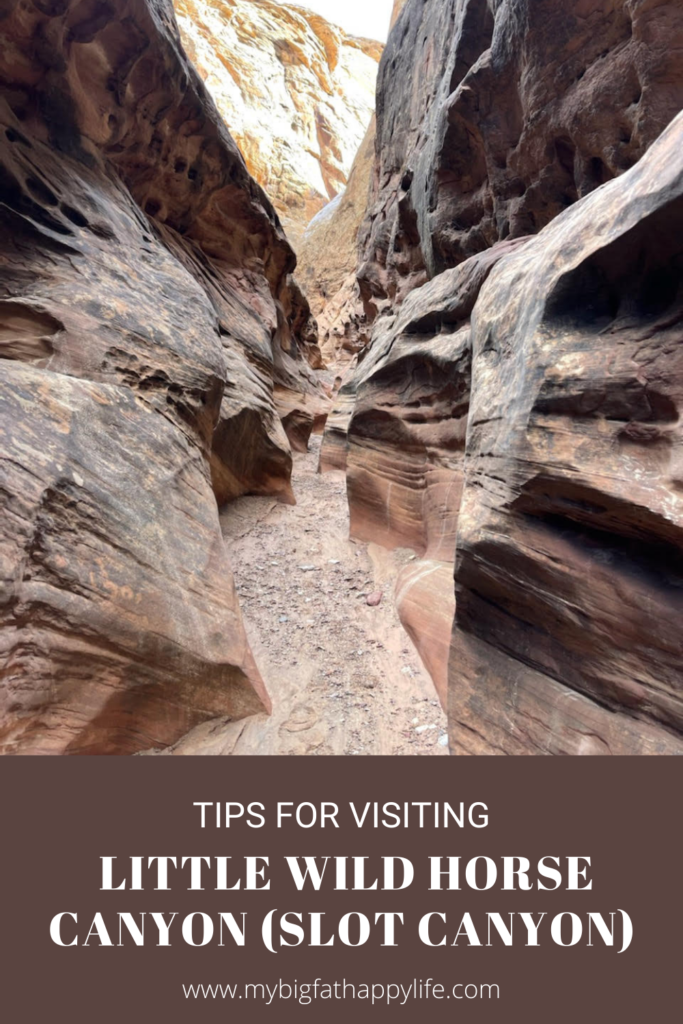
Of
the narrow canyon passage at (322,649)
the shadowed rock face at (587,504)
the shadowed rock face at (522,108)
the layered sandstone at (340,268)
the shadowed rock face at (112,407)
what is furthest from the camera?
the layered sandstone at (340,268)

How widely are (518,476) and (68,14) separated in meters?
8.09

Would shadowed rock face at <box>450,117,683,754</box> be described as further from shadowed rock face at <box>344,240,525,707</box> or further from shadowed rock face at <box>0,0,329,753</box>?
shadowed rock face at <box>0,0,329,753</box>

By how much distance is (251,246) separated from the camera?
11.1m

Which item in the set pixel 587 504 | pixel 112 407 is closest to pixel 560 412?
pixel 587 504

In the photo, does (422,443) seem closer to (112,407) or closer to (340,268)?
(112,407)

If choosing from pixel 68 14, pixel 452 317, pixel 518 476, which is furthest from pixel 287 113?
pixel 518 476

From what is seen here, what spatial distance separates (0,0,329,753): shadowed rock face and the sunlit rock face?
88.8ft

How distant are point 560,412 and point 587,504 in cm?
64

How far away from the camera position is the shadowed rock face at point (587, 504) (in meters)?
2.54

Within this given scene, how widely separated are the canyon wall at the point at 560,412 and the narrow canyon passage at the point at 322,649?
1.03 ft

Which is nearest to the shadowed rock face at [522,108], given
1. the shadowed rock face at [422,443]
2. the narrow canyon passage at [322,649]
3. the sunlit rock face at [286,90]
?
the shadowed rock face at [422,443]

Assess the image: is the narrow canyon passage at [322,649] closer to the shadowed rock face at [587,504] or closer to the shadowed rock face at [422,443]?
the shadowed rock face at [422,443]

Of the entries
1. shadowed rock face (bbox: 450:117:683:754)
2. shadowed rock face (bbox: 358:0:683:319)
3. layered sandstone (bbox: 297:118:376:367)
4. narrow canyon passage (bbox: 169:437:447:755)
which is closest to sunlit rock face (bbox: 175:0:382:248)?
layered sandstone (bbox: 297:118:376:367)
